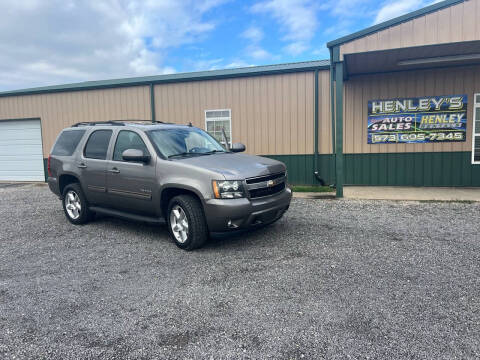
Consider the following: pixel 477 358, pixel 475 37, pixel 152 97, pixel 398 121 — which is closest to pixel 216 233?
pixel 477 358

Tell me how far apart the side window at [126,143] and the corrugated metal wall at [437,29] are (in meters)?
5.24

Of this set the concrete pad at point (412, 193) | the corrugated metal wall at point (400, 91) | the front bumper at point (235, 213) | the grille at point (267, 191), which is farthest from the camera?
the corrugated metal wall at point (400, 91)

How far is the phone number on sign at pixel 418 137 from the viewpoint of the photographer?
937 cm

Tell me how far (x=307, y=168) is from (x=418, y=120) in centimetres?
329

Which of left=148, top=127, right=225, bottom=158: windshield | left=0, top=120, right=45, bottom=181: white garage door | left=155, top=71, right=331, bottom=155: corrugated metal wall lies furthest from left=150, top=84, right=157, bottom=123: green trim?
left=148, top=127, right=225, bottom=158: windshield

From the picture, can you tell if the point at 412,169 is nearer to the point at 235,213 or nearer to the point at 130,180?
the point at 235,213

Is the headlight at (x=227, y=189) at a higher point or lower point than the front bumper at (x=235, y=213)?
higher

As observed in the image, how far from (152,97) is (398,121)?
770 centimetres

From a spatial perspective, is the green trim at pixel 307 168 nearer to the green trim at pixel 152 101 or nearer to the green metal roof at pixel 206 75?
the green metal roof at pixel 206 75

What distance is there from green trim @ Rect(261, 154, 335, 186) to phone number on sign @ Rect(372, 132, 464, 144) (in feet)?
4.69

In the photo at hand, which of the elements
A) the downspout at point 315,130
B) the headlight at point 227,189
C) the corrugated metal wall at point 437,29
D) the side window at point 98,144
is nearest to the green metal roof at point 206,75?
the downspout at point 315,130

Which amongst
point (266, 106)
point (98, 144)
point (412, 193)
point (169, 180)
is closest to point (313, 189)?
point (412, 193)

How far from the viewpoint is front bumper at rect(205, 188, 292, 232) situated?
4379 mm

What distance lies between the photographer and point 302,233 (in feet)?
18.1
